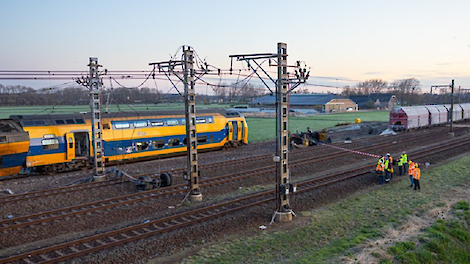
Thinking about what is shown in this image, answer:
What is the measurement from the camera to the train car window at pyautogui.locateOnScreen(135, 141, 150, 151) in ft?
91.4

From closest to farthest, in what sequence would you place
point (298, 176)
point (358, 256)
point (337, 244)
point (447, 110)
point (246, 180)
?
point (358, 256)
point (337, 244)
point (246, 180)
point (298, 176)
point (447, 110)

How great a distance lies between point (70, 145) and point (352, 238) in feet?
62.2

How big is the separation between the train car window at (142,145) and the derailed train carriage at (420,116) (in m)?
36.4

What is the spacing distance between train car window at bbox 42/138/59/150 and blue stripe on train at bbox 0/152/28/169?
1972mm

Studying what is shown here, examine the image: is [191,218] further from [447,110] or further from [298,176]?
[447,110]

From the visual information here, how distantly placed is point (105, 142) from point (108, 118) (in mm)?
1814

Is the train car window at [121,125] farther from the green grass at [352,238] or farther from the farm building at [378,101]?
the farm building at [378,101]

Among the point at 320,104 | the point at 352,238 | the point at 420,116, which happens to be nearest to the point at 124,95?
the point at 352,238

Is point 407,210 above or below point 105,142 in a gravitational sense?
below

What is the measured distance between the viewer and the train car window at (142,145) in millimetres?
27844

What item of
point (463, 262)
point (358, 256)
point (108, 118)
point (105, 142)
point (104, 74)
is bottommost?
point (463, 262)

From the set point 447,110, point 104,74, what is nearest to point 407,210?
point 104,74

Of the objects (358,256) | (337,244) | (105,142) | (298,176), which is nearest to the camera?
(358,256)

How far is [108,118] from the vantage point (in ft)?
87.6
